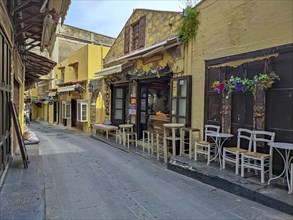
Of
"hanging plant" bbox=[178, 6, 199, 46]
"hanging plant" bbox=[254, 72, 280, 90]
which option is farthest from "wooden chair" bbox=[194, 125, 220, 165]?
"hanging plant" bbox=[178, 6, 199, 46]

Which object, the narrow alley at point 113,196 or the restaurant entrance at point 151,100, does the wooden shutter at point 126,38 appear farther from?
the narrow alley at point 113,196

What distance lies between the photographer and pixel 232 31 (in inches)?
207

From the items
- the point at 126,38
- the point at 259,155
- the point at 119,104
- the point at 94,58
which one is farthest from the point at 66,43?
the point at 259,155

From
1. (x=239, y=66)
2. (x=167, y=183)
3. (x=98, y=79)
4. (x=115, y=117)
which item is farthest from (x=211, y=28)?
(x=98, y=79)

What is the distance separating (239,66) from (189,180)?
273 cm

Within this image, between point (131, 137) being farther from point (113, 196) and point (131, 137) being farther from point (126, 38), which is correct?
point (113, 196)

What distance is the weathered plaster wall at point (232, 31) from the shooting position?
4.32 metres

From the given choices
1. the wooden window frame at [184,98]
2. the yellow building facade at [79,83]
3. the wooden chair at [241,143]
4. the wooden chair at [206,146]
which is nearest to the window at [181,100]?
the wooden window frame at [184,98]

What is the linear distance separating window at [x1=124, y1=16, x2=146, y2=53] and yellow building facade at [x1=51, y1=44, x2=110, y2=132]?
426 centimetres

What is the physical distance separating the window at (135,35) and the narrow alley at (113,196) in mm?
5258

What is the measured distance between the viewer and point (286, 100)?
4156 millimetres

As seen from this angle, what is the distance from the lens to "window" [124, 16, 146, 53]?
886cm

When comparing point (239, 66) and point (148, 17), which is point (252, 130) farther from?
point (148, 17)

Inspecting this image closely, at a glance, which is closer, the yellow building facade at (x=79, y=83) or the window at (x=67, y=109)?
the yellow building facade at (x=79, y=83)
